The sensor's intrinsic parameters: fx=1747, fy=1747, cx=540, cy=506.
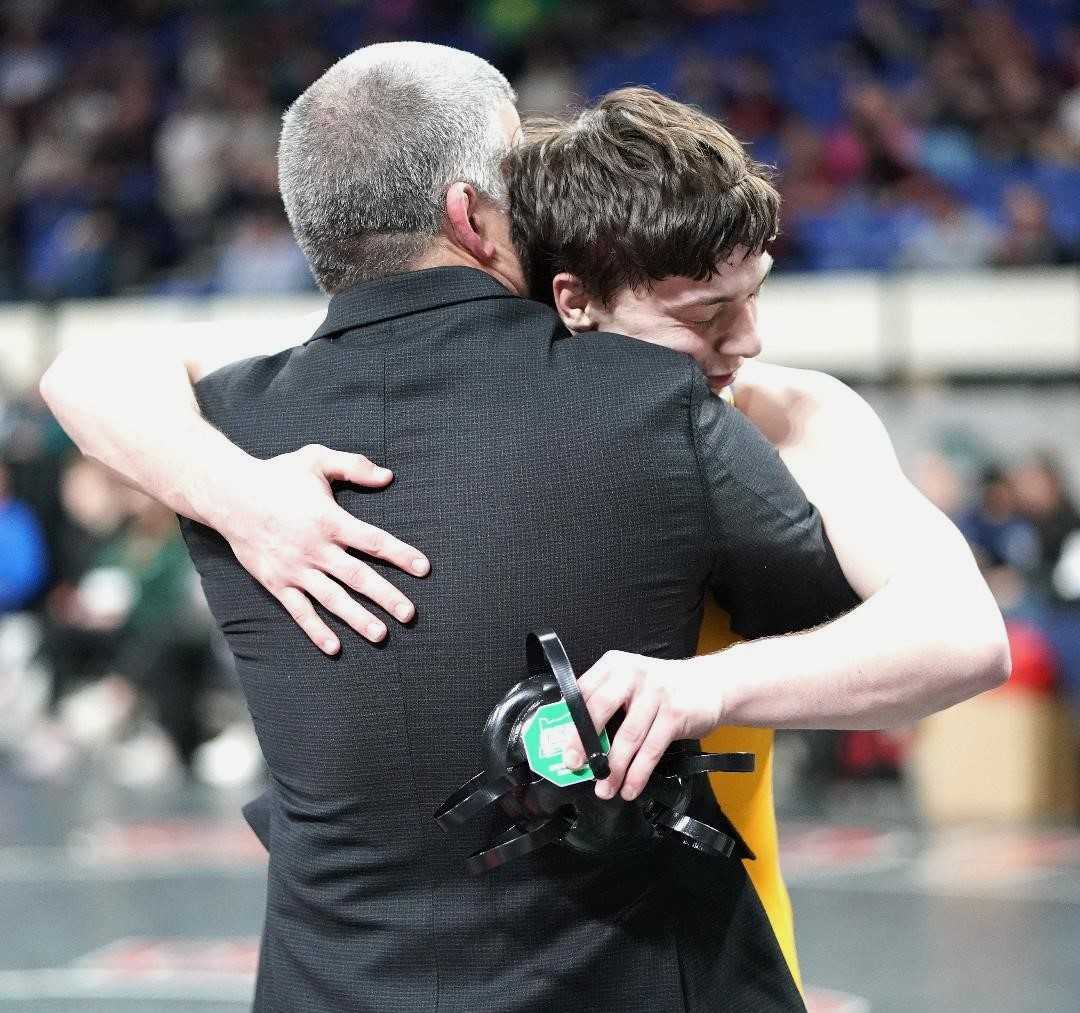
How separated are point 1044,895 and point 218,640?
5.06 m

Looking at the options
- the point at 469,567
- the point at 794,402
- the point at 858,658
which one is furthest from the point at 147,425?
the point at 858,658

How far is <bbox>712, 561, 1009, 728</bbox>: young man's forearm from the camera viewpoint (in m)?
1.60

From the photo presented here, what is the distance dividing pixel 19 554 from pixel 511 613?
30.3ft

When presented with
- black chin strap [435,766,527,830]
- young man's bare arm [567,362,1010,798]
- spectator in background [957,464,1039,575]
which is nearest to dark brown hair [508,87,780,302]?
young man's bare arm [567,362,1010,798]

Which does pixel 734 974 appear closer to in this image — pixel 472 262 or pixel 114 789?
pixel 472 262

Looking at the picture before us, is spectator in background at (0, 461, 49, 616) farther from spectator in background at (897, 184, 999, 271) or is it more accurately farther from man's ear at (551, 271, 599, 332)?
man's ear at (551, 271, 599, 332)

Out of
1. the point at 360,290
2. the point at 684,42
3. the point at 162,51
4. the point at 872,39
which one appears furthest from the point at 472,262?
the point at 162,51

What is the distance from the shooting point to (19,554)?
1037 centimetres

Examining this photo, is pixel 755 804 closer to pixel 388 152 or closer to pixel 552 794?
pixel 552 794

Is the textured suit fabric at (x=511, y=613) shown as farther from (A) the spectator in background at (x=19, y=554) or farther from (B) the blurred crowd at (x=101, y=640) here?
(A) the spectator in background at (x=19, y=554)

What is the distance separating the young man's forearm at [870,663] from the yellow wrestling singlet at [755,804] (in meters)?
0.25

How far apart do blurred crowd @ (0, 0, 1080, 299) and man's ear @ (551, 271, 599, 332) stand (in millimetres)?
7862

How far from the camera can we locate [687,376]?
1684 mm

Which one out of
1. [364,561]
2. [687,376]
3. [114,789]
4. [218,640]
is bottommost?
[114,789]
